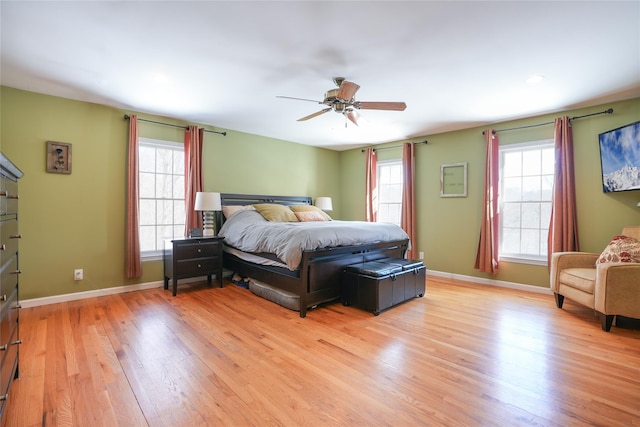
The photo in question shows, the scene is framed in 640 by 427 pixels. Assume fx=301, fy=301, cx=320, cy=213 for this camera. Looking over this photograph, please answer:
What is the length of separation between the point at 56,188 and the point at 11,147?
1.87ft

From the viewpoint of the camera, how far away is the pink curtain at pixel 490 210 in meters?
4.52

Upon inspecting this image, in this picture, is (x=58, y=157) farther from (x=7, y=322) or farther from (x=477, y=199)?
(x=477, y=199)

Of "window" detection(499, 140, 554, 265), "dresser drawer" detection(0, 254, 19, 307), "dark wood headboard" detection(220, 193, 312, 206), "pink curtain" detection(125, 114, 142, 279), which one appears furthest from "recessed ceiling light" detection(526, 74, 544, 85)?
"pink curtain" detection(125, 114, 142, 279)

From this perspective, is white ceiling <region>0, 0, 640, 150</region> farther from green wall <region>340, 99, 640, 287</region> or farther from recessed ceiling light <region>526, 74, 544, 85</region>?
green wall <region>340, 99, 640, 287</region>

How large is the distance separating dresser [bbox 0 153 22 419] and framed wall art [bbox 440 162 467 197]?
5182 millimetres

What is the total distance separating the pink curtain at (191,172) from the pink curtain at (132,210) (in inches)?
26.0

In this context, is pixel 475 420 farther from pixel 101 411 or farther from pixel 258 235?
pixel 258 235

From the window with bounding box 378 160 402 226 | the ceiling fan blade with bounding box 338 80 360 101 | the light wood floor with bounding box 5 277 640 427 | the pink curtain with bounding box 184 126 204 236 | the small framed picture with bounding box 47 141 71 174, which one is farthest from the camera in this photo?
the window with bounding box 378 160 402 226

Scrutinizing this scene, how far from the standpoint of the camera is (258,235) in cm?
377

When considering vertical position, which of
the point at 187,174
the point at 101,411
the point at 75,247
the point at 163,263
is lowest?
the point at 101,411

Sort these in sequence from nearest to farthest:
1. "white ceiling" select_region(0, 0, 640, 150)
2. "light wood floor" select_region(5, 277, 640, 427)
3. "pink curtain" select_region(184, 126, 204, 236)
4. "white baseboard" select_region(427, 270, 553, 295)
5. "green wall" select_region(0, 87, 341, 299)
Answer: "light wood floor" select_region(5, 277, 640, 427), "white ceiling" select_region(0, 0, 640, 150), "green wall" select_region(0, 87, 341, 299), "white baseboard" select_region(427, 270, 553, 295), "pink curtain" select_region(184, 126, 204, 236)

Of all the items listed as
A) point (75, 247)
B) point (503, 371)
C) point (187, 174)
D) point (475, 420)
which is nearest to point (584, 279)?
point (503, 371)

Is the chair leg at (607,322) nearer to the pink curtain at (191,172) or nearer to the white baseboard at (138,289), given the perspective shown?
the white baseboard at (138,289)

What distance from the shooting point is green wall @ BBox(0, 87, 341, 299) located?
341 centimetres
